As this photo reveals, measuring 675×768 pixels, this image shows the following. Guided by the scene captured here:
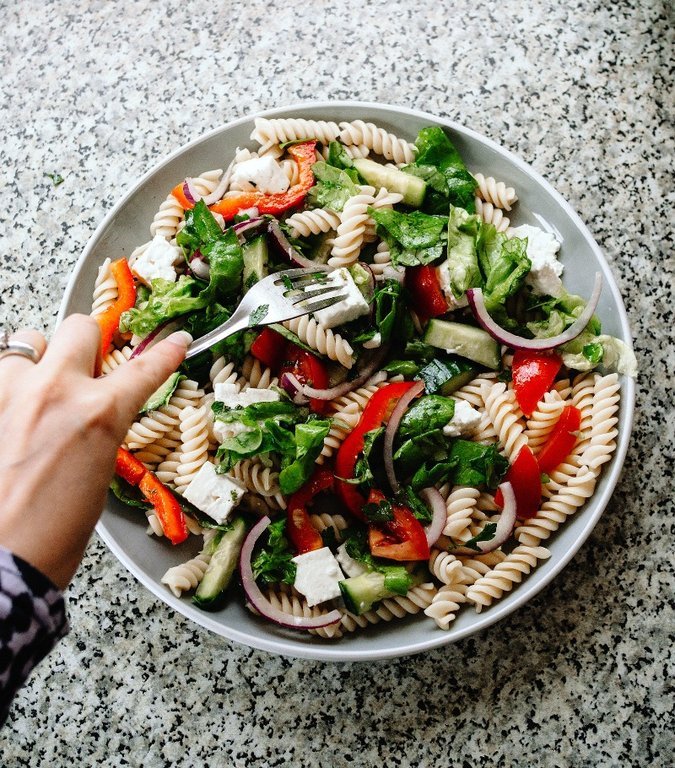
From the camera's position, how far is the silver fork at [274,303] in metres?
2.47

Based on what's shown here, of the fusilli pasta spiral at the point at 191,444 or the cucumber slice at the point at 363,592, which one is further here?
the fusilli pasta spiral at the point at 191,444

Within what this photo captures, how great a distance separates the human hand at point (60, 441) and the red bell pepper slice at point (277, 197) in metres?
1.07

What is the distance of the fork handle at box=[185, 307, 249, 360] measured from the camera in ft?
8.03

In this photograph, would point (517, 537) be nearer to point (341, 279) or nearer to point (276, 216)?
point (341, 279)

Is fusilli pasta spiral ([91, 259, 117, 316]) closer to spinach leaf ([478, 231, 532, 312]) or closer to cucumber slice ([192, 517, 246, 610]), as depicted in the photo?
cucumber slice ([192, 517, 246, 610])

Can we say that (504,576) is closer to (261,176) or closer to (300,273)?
(300,273)

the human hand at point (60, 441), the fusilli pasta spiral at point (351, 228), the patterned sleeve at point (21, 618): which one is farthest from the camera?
the fusilli pasta spiral at point (351, 228)

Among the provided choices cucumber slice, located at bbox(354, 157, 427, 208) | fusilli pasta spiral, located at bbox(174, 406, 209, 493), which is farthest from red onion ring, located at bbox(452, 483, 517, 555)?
cucumber slice, located at bbox(354, 157, 427, 208)

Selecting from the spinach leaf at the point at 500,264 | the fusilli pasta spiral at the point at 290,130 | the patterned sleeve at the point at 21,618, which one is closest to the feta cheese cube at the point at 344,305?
the spinach leaf at the point at 500,264

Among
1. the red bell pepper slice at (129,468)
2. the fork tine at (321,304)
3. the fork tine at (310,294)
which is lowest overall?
the red bell pepper slice at (129,468)

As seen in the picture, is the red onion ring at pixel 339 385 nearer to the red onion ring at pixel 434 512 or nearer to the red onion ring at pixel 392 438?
the red onion ring at pixel 392 438

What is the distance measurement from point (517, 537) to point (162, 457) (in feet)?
4.04

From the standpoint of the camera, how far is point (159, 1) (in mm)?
3271

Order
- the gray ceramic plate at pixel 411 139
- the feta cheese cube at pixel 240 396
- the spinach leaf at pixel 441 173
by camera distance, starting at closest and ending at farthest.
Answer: the gray ceramic plate at pixel 411 139
the feta cheese cube at pixel 240 396
the spinach leaf at pixel 441 173
